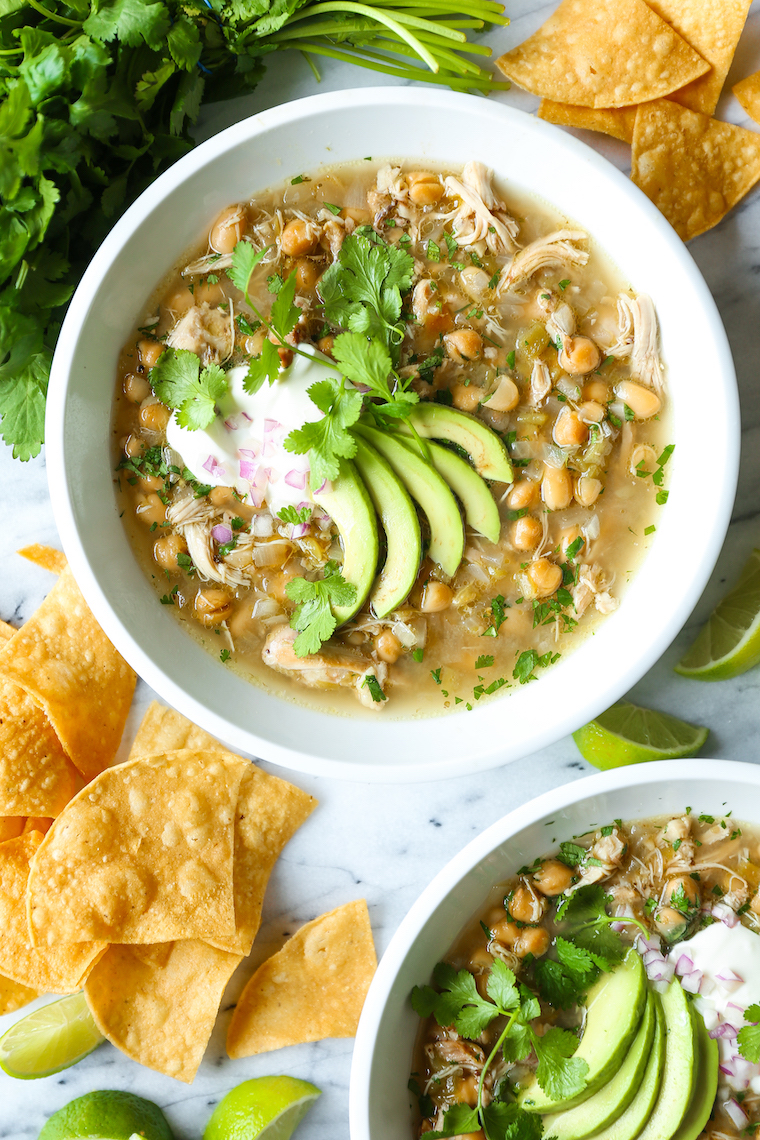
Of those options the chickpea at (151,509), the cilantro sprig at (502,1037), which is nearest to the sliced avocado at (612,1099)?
the cilantro sprig at (502,1037)

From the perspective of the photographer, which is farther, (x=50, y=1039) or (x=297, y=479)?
(x=50, y=1039)

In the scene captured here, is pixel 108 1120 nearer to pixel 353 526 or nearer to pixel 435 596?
pixel 435 596

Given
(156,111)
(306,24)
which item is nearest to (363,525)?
(156,111)

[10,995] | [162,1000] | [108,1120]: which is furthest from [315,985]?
[10,995]

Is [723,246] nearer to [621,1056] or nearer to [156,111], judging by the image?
[156,111]

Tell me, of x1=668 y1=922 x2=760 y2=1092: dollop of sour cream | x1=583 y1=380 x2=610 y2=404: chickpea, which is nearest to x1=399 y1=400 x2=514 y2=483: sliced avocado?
x1=583 y1=380 x2=610 y2=404: chickpea

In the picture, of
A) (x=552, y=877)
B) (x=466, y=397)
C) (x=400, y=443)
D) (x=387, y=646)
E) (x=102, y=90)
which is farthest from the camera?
(x=552, y=877)

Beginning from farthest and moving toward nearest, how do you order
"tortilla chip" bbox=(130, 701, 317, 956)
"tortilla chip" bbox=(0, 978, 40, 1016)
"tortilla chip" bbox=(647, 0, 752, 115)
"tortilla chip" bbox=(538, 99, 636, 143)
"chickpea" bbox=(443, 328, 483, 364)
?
"tortilla chip" bbox=(0, 978, 40, 1016), "tortilla chip" bbox=(130, 701, 317, 956), "tortilla chip" bbox=(538, 99, 636, 143), "tortilla chip" bbox=(647, 0, 752, 115), "chickpea" bbox=(443, 328, 483, 364)

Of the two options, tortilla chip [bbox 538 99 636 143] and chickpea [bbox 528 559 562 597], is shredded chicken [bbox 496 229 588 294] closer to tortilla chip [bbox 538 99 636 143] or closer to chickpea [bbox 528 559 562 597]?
tortilla chip [bbox 538 99 636 143]
